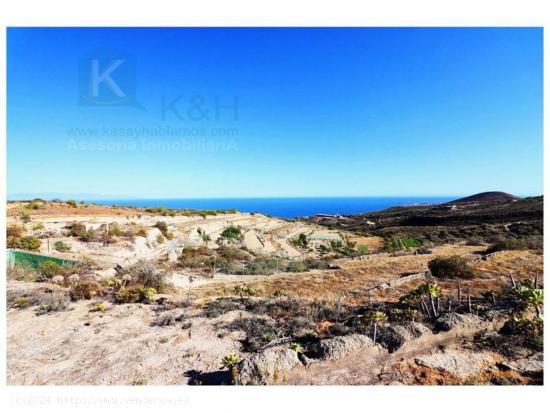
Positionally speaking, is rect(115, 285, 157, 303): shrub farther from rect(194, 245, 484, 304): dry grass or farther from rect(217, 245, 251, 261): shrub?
rect(217, 245, 251, 261): shrub

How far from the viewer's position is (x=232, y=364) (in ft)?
16.2

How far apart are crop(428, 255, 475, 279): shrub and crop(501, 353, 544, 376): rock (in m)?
7.75

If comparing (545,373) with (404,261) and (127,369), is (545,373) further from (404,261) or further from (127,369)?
(404,261)

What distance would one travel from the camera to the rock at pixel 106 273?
36.8ft

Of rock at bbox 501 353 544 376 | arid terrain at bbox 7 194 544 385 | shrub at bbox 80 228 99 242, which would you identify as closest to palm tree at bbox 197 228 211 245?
arid terrain at bbox 7 194 544 385

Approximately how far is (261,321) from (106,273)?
311 inches

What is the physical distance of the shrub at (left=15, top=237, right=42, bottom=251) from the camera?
13.3m

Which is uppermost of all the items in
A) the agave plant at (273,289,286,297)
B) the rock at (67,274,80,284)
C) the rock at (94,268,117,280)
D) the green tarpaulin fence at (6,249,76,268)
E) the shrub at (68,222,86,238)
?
the shrub at (68,222,86,238)

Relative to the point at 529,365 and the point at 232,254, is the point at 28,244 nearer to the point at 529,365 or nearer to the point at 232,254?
the point at 232,254

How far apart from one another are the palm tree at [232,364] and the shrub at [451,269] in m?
11.2

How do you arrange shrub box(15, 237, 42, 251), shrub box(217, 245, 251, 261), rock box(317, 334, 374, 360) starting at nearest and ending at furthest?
1. rock box(317, 334, 374, 360)
2. shrub box(15, 237, 42, 251)
3. shrub box(217, 245, 251, 261)

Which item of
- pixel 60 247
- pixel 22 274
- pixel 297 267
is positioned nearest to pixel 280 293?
pixel 297 267
